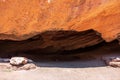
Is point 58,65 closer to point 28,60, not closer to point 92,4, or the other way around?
point 28,60

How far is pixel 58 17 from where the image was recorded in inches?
84.9

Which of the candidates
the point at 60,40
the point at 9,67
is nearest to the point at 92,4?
the point at 60,40

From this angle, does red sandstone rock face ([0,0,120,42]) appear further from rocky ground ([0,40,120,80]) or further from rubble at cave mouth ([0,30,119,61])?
rocky ground ([0,40,120,80])

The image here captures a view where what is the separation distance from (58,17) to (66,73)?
41cm

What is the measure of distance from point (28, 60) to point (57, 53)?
342mm

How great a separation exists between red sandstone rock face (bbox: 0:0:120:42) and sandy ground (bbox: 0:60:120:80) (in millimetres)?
239

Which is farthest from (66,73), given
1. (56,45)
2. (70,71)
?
(56,45)

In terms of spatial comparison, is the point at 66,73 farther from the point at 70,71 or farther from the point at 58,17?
the point at 58,17

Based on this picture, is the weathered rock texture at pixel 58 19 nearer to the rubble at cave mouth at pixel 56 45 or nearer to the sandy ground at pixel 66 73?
the rubble at cave mouth at pixel 56 45

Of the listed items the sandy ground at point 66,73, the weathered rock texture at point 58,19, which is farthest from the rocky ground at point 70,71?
the weathered rock texture at point 58,19

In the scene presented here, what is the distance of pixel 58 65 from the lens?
7.57 ft

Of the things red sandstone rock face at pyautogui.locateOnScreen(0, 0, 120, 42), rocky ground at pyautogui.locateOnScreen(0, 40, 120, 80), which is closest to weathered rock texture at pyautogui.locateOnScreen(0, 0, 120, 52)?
red sandstone rock face at pyautogui.locateOnScreen(0, 0, 120, 42)

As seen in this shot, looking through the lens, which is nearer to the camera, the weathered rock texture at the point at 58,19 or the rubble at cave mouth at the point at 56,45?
the weathered rock texture at the point at 58,19

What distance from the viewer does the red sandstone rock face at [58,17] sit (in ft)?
6.95
